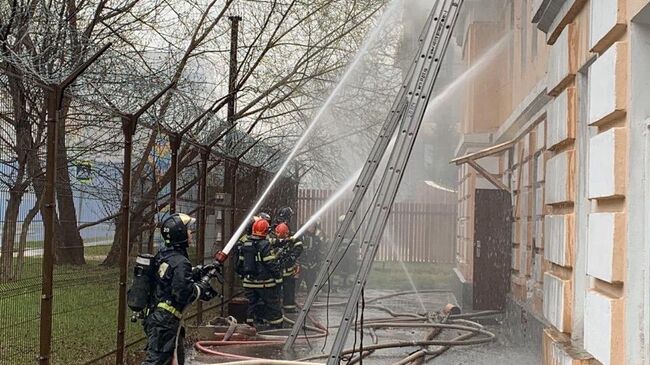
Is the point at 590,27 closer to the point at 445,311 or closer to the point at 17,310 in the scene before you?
the point at 17,310

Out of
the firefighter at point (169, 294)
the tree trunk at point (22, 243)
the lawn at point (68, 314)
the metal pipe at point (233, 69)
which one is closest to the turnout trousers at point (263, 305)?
the lawn at point (68, 314)

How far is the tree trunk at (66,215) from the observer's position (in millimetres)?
5805

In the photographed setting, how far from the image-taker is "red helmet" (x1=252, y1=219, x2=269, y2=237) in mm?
10438

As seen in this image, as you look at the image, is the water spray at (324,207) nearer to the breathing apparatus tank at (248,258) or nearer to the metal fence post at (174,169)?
the breathing apparatus tank at (248,258)

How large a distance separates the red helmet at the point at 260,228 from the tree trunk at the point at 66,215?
4.31 meters

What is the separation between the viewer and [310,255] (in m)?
15.7

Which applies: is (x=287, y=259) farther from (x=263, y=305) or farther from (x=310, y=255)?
(x=310, y=255)

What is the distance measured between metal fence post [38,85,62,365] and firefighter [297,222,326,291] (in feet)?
32.2

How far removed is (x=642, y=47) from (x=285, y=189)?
13955mm

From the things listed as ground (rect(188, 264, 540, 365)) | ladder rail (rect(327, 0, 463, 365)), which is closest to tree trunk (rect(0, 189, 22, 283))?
ladder rail (rect(327, 0, 463, 365))

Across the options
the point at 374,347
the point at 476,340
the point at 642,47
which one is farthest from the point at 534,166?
the point at 642,47

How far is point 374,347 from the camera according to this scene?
816 centimetres

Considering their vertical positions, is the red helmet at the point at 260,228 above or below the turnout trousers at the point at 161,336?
above

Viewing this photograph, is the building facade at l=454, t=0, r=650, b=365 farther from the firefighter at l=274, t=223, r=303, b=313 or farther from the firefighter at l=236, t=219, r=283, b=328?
the firefighter at l=274, t=223, r=303, b=313
